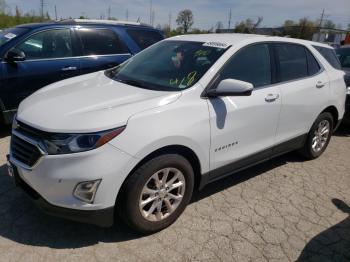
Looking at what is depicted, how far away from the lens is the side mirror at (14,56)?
4836 mm

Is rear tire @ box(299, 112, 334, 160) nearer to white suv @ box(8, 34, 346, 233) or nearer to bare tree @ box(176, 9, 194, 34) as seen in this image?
white suv @ box(8, 34, 346, 233)

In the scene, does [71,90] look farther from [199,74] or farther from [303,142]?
[303,142]

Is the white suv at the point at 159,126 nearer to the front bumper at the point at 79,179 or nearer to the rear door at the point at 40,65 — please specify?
the front bumper at the point at 79,179

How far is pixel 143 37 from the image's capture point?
6.53 m

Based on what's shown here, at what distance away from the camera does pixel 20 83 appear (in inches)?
196

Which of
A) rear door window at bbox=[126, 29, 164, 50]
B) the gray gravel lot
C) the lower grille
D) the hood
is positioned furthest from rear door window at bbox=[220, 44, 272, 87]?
rear door window at bbox=[126, 29, 164, 50]

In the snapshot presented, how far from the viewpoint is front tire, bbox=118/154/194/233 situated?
2672mm

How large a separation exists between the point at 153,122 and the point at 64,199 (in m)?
0.91

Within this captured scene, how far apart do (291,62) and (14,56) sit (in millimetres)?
3862

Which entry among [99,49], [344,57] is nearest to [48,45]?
[99,49]

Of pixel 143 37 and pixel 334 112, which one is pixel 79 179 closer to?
pixel 334 112

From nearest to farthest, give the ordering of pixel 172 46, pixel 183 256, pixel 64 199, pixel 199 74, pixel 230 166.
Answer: pixel 64 199 → pixel 183 256 → pixel 199 74 → pixel 230 166 → pixel 172 46

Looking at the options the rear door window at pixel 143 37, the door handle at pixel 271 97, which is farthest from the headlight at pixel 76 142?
the rear door window at pixel 143 37

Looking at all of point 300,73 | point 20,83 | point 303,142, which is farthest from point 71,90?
point 303,142
